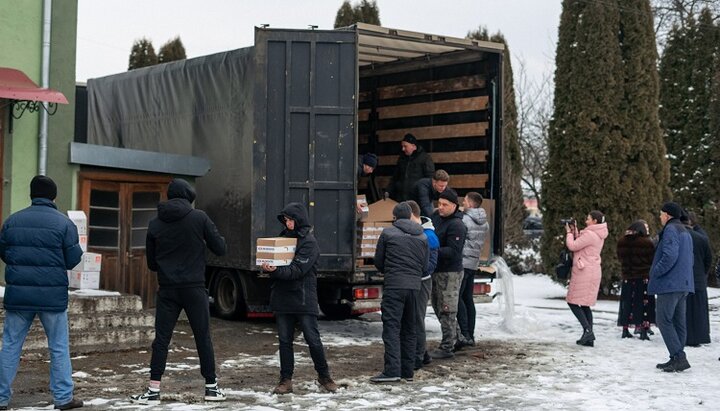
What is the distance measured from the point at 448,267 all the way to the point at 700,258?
12.5 feet

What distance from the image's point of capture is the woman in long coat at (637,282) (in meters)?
12.6

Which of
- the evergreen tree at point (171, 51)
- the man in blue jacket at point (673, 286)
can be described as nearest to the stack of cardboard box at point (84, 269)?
the man in blue jacket at point (673, 286)

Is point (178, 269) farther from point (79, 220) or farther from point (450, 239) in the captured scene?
point (79, 220)

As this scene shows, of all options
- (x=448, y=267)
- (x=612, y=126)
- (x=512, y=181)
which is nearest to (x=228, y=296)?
(x=448, y=267)

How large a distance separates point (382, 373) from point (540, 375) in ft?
5.38

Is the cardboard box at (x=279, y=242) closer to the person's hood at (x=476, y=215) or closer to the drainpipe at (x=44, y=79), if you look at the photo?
the person's hood at (x=476, y=215)

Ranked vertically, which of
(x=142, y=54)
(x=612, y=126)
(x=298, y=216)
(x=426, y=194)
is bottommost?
(x=298, y=216)

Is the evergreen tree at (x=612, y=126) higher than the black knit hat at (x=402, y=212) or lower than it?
higher

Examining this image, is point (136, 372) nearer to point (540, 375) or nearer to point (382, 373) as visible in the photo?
point (382, 373)

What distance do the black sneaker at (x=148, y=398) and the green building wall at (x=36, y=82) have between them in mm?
4443

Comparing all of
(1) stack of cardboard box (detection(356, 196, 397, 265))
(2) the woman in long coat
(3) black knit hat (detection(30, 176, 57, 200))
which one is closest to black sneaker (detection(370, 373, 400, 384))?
(1) stack of cardboard box (detection(356, 196, 397, 265))

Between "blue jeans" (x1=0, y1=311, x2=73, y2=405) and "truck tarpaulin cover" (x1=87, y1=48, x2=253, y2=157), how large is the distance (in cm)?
528

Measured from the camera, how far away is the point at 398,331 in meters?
8.98

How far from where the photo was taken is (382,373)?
359 inches
